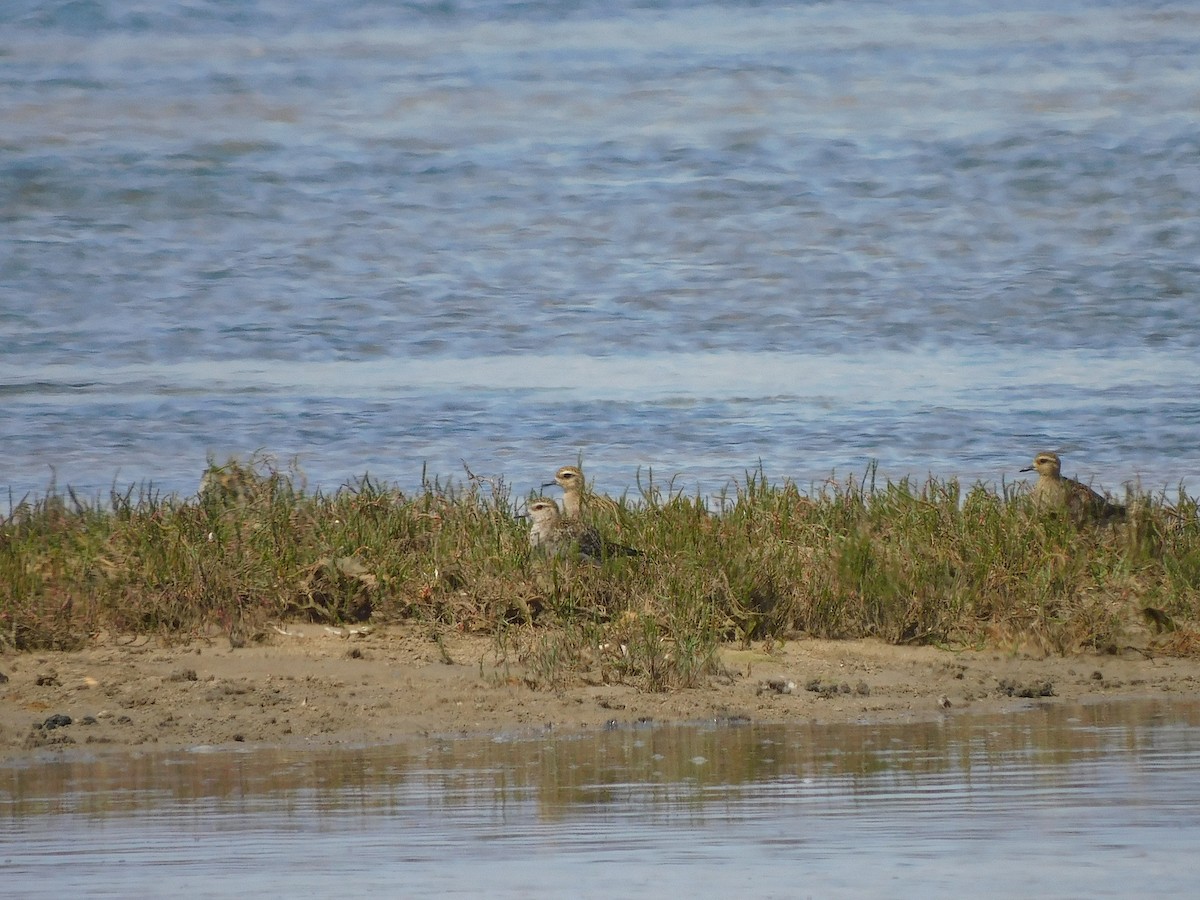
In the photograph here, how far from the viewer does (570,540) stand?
11141mm

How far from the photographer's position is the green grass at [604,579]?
33.4 ft

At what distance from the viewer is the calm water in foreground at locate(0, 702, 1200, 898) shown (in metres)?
5.70

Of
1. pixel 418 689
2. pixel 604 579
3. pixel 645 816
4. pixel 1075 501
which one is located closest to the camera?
pixel 645 816

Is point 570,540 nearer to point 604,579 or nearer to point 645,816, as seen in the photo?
point 604,579

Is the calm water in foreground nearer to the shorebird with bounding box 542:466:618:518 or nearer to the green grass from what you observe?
the green grass

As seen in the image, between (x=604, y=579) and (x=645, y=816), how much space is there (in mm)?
4016

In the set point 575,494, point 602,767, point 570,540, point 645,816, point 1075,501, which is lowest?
point 645,816

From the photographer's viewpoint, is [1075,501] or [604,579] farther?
[1075,501]

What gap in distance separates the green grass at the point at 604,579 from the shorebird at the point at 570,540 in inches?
5.0

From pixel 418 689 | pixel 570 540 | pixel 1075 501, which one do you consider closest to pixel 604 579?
pixel 570 540

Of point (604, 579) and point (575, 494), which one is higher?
point (575, 494)

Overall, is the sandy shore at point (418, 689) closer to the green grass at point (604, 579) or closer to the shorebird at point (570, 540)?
the green grass at point (604, 579)

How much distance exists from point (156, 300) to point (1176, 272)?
1171 centimetres

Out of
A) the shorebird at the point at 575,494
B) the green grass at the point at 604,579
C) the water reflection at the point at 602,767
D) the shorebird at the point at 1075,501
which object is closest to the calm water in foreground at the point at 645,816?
the water reflection at the point at 602,767
